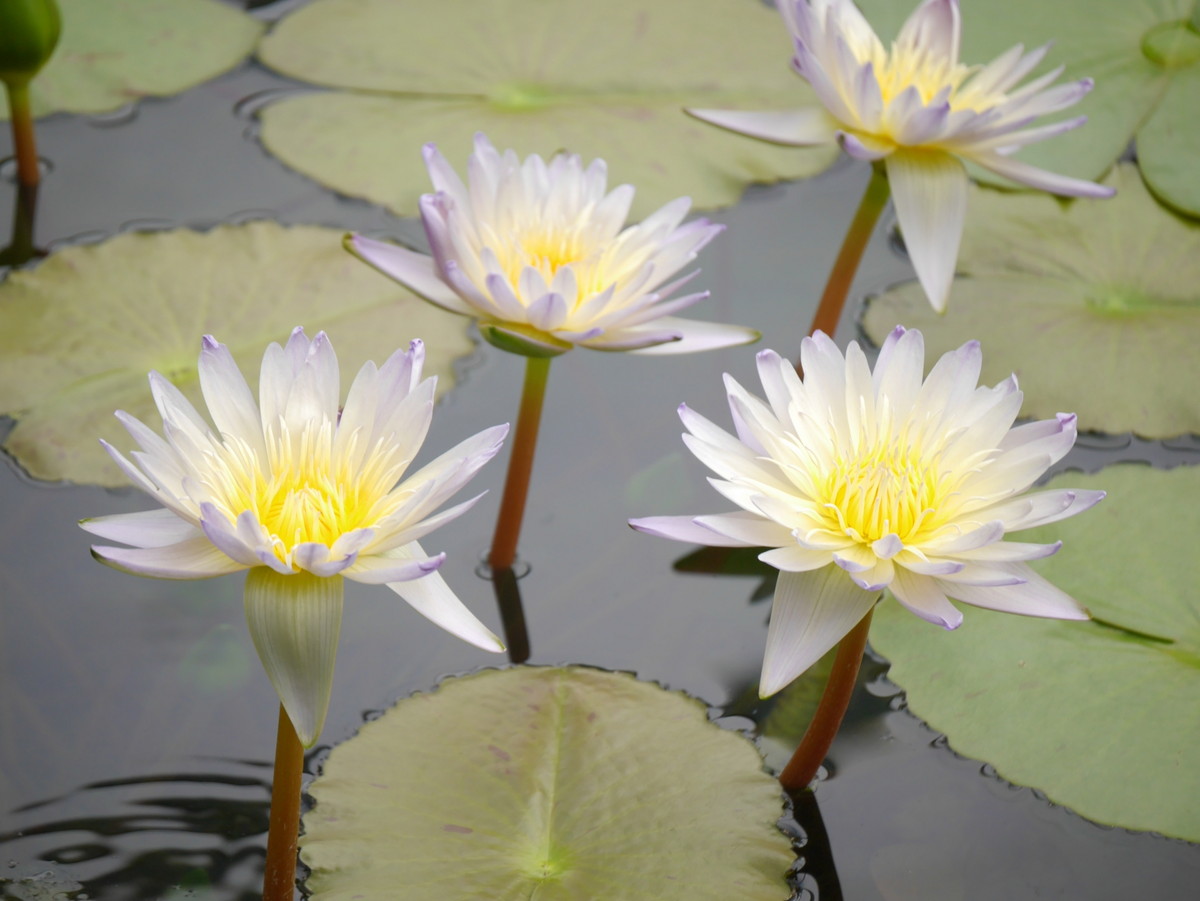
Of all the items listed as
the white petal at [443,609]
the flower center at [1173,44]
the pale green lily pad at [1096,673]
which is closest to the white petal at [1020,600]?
the pale green lily pad at [1096,673]

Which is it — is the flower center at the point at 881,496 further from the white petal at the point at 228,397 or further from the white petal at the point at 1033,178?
the white petal at the point at 1033,178

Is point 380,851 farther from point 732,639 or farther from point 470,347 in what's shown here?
point 470,347

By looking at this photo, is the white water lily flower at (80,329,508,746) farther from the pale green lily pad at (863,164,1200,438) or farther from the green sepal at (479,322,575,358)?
the pale green lily pad at (863,164,1200,438)

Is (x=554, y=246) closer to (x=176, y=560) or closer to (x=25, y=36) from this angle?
(x=176, y=560)

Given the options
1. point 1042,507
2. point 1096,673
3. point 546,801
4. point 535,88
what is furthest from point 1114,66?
point 546,801

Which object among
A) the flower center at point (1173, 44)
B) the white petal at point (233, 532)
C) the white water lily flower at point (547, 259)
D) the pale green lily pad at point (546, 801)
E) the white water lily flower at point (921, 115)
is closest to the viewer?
the white petal at point (233, 532)

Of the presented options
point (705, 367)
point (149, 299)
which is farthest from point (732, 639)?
point (149, 299)

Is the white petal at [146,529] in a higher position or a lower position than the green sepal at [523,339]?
lower
